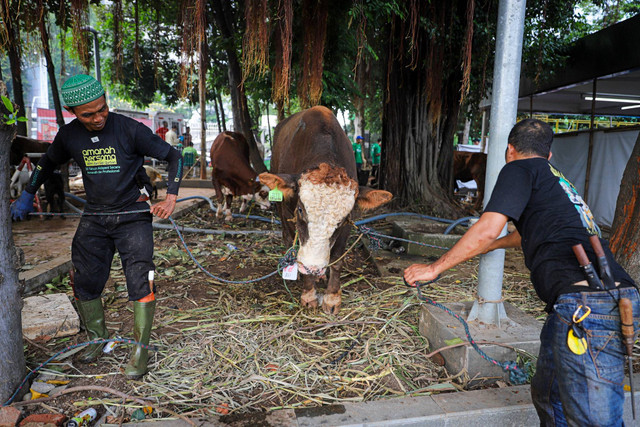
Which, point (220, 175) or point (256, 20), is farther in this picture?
point (220, 175)

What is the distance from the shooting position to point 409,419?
2.38 m

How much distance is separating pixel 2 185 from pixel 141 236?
0.89 metres

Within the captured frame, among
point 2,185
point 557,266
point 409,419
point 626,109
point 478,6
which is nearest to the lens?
point 557,266

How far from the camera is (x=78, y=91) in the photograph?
2727mm

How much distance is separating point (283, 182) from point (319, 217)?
1.61ft

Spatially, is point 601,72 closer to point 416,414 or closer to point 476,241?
point 476,241

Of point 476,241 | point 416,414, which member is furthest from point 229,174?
point 476,241

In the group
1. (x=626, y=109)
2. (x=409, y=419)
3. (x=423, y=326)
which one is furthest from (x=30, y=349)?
(x=626, y=109)

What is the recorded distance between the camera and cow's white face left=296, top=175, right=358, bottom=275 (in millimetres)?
3537

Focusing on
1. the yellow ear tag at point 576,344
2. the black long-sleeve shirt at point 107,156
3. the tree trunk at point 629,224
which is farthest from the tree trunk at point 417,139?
the yellow ear tag at point 576,344

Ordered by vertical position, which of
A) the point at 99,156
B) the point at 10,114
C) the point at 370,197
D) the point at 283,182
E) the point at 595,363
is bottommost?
the point at 595,363

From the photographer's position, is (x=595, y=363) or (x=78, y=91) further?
(x=78, y=91)

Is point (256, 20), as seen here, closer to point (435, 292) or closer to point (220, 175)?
point (435, 292)

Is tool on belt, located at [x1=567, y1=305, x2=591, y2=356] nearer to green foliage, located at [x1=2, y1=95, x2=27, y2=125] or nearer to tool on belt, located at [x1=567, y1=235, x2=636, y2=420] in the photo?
tool on belt, located at [x1=567, y1=235, x2=636, y2=420]
